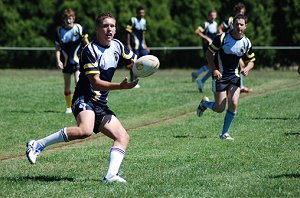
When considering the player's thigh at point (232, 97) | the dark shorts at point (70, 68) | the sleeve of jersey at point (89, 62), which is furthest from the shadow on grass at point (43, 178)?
the dark shorts at point (70, 68)

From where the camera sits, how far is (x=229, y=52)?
12.0 meters

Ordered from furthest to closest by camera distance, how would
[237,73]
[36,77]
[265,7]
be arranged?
[265,7] < [36,77] < [237,73]

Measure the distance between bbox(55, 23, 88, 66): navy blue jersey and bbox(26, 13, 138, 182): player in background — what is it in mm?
7401

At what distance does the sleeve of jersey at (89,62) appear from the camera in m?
8.40

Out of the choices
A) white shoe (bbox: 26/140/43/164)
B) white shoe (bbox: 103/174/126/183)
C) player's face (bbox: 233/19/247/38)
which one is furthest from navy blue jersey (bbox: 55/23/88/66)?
white shoe (bbox: 103/174/126/183)

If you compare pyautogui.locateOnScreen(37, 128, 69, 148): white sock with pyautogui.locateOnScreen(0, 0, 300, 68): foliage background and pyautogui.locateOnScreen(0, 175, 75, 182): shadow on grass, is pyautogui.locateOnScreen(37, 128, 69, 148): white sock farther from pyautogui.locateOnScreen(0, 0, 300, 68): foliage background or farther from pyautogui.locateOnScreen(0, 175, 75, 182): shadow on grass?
pyautogui.locateOnScreen(0, 0, 300, 68): foliage background

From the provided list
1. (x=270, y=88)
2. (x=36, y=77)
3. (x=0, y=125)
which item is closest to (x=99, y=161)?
(x=0, y=125)

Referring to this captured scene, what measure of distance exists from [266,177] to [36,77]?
17.2 metres

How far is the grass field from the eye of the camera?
8070 mm

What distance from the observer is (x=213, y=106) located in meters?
12.6

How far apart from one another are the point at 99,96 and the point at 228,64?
12.8ft

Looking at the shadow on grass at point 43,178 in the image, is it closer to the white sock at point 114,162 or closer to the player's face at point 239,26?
the white sock at point 114,162

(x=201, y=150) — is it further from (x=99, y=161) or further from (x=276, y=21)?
(x=276, y=21)

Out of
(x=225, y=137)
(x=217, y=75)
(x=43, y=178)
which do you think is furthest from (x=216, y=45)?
(x=43, y=178)
